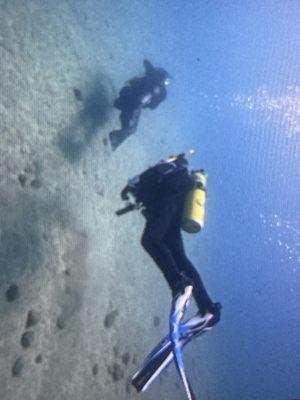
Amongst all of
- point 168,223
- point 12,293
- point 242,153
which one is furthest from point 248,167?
point 12,293

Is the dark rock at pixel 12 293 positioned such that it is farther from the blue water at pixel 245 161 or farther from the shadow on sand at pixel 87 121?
the blue water at pixel 245 161

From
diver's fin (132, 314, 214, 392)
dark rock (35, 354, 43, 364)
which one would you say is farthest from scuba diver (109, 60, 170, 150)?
diver's fin (132, 314, 214, 392)

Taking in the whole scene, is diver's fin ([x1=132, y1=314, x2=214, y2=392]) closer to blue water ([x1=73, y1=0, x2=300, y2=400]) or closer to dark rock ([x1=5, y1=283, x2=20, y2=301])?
dark rock ([x1=5, y1=283, x2=20, y2=301])

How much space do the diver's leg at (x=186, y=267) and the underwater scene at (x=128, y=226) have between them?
16mm

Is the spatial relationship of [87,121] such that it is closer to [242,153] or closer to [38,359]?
[38,359]

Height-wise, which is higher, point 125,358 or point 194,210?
point 194,210

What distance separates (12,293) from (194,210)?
2.71 meters

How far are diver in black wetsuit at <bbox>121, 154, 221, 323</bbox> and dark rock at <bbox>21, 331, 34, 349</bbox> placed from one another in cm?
215

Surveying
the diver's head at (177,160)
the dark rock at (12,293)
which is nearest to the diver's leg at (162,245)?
the diver's head at (177,160)

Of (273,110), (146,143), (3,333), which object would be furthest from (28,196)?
(273,110)

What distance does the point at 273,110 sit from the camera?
21.2 metres

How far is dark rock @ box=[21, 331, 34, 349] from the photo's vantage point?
549cm

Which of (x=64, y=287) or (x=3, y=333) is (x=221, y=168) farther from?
(x=3, y=333)

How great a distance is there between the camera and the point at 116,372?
7348 mm
